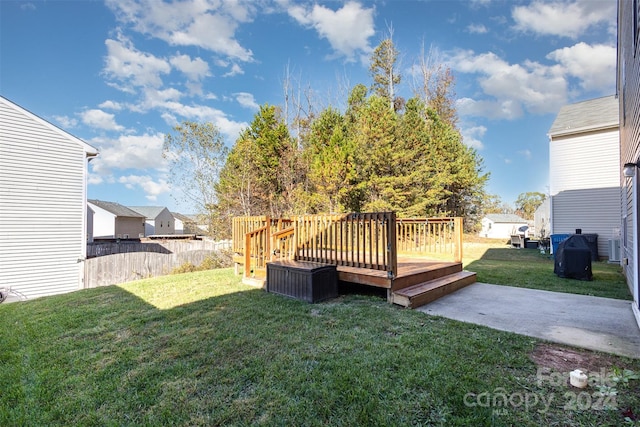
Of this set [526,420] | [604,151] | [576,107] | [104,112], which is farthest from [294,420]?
[104,112]

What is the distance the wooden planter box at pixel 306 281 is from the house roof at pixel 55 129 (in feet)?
34.6

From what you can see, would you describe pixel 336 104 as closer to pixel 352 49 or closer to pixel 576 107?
pixel 352 49

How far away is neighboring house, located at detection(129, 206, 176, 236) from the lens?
37.7 metres

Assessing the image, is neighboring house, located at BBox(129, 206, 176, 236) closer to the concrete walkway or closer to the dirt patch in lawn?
the concrete walkway

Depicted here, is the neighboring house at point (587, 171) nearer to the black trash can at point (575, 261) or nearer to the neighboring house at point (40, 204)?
the black trash can at point (575, 261)

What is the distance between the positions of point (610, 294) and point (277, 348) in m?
6.10

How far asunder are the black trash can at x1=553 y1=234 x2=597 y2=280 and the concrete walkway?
2115mm

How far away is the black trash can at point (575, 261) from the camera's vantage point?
264 inches

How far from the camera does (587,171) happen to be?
11664mm

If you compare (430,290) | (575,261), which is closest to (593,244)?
(575,261)

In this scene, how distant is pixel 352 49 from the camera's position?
1912cm

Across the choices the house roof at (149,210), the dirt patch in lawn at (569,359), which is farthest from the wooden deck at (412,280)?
the house roof at (149,210)

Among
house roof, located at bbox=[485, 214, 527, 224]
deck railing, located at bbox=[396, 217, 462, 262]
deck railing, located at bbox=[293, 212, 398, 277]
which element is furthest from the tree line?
house roof, located at bbox=[485, 214, 527, 224]

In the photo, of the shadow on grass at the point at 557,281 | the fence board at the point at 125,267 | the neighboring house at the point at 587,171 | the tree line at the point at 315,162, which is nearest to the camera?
the shadow on grass at the point at 557,281
